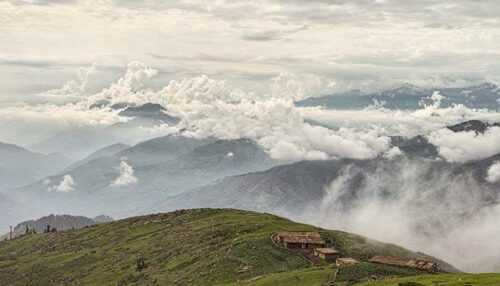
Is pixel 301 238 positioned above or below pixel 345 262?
above

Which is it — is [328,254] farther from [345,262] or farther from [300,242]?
[300,242]

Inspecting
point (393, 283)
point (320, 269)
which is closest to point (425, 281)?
point (393, 283)

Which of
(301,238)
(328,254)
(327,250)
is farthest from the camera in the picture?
(301,238)

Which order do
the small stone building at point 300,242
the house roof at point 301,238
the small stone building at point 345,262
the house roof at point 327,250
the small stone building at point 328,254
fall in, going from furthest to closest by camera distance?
the house roof at point 301,238, the small stone building at point 300,242, the house roof at point 327,250, the small stone building at point 328,254, the small stone building at point 345,262

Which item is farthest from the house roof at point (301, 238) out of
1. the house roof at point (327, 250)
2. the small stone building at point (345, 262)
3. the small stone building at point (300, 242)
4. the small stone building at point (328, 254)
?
the small stone building at point (345, 262)

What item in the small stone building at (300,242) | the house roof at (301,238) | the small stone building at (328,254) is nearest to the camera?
the small stone building at (328,254)

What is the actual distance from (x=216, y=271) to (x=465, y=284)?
73.4 meters

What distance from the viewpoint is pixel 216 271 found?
171m

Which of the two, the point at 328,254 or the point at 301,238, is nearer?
the point at 328,254

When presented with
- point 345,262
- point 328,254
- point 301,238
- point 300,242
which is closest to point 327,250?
point 328,254

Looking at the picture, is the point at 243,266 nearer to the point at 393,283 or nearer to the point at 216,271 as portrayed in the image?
the point at 216,271

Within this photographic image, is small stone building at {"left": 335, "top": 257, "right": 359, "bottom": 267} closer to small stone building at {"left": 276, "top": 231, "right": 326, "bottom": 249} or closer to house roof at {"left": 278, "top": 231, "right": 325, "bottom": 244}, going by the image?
small stone building at {"left": 276, "top": 231, "right": 326, "bottom": 249}

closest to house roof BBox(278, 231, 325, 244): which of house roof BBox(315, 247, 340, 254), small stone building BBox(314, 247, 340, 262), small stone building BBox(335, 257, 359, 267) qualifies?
house roof BBox(315, 247, 340, 254)

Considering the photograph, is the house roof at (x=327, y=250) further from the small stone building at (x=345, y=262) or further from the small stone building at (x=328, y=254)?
the small stone building at (x=345, y=262)
